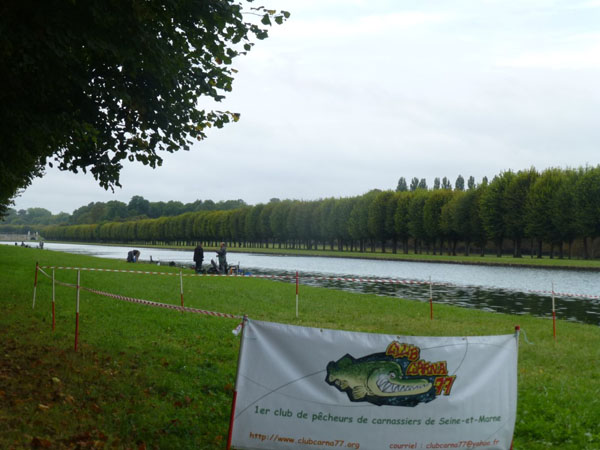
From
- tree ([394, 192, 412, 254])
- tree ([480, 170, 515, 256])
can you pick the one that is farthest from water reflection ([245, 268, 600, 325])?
tree ([394, 192, 412, 254])

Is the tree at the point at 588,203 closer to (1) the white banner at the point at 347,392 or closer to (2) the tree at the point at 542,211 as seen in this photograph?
(2) the tree at the point at 542,211

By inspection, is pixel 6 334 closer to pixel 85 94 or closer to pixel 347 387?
pixel 85 94

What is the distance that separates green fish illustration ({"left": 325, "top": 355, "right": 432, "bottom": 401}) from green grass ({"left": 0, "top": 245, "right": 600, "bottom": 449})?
69.4 inches

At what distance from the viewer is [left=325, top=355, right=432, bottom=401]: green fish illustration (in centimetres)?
518

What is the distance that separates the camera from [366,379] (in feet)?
17.0

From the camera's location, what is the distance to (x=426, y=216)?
88375 millimetres

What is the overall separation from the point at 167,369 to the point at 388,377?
4929mm

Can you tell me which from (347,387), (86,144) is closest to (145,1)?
(86,144)

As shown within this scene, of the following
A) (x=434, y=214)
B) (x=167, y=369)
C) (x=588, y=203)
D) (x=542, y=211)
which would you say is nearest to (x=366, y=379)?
(x=167, y=369)

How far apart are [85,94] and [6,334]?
16.8ft

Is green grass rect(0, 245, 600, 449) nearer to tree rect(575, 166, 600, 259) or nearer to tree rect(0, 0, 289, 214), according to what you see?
tree rect(0, 0, 289, 214)

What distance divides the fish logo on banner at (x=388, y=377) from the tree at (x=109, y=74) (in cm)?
500

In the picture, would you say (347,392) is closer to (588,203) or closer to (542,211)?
(588,203)

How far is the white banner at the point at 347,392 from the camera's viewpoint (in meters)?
5.12
